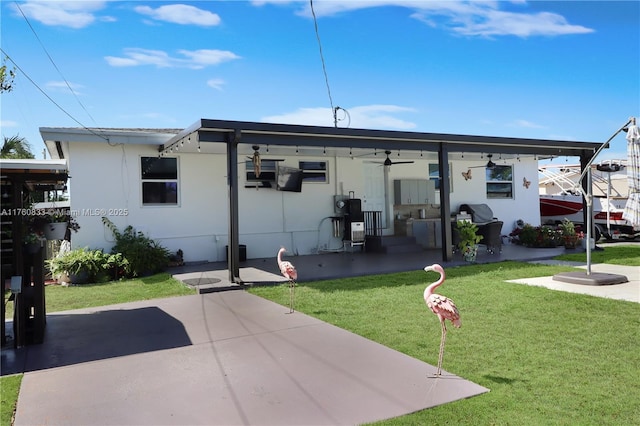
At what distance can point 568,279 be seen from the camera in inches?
300

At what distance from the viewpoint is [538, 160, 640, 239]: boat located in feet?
52.1

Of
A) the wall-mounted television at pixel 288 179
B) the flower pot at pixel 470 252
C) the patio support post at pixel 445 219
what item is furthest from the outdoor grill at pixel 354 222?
the flower pot at pixel 470 252

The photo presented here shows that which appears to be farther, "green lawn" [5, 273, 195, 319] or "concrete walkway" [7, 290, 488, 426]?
"green lawn" [5, 273, 195, 319]

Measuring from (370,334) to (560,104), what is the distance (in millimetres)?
13660

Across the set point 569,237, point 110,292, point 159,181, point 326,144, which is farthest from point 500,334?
point 569,237

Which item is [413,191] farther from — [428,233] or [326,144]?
[326,144]

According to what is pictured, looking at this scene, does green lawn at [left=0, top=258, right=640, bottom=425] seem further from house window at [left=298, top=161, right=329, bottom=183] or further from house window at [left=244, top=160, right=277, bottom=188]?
house window at [left=298, top=161, right=329, bottom=183]

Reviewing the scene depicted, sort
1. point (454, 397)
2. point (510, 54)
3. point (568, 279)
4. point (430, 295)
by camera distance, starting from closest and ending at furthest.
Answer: point (454, 397) < point (430, 295) < point (568, 279) < point (510, 54)

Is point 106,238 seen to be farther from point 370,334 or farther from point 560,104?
point 560,104

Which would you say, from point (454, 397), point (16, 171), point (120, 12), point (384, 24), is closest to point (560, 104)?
point (384, 24)

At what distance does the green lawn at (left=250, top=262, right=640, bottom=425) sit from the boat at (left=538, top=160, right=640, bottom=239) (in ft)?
30.8

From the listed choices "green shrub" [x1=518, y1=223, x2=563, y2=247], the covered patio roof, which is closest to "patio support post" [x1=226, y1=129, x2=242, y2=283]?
the covered patio roof

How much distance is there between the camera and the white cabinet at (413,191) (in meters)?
14.1

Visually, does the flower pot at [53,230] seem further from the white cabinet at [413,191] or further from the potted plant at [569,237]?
the potted plant at [569,237]
